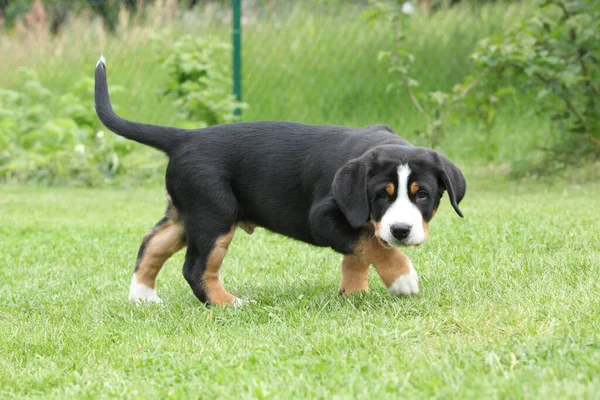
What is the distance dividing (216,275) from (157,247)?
16.0 inches

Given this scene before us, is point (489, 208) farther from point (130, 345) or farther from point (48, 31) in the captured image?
point (48, 31)

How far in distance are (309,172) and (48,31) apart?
9.30 m

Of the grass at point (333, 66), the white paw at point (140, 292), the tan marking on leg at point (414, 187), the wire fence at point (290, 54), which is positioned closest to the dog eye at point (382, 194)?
the tan marking on leg at point (414, 187)

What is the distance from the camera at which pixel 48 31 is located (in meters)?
12.5

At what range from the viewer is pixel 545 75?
812cm

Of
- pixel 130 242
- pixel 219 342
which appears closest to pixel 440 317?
pixel 219 342

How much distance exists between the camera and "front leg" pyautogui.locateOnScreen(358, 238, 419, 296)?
13.1 feet

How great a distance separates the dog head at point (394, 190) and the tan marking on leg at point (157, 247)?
41.4 inches

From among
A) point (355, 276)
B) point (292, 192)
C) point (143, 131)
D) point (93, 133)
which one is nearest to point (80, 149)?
point (93, 133)

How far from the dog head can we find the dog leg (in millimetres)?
721

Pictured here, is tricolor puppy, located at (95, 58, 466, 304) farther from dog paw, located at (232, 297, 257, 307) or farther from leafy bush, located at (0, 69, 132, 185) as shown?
leafy bush, located at (0, 69, 132, 185)

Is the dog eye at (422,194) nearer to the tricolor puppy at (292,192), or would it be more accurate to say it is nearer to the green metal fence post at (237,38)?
the tricolor puppy at (292,192)

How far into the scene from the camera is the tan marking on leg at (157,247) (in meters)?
4.54

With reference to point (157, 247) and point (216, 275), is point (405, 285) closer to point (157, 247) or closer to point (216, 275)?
point (216, 275)
